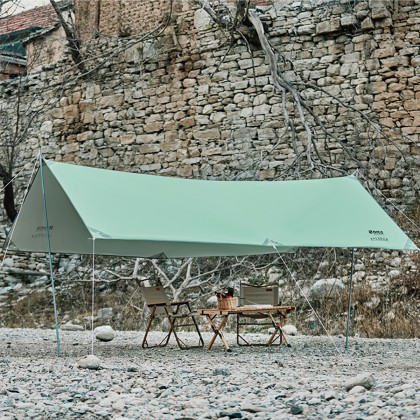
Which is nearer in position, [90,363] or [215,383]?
[215,383]

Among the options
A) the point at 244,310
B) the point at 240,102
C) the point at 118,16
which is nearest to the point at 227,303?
the point at 244,310

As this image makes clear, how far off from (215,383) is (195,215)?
2570 millimetres

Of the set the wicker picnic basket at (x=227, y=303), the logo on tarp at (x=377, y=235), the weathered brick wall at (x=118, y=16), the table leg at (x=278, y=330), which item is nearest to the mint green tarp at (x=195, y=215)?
the logo on tarp at (x=377, y=235)

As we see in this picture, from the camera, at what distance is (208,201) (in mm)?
8578

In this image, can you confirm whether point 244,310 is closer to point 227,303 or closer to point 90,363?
point 227,303

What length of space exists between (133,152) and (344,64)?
3.90 meters

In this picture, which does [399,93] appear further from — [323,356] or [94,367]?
[94,367]

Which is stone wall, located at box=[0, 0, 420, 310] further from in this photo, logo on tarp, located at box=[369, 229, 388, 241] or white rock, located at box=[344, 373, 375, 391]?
white rock, located at box=[344, 373, 375, 391]

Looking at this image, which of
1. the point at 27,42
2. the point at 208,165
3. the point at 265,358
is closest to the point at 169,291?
the point at 208,165

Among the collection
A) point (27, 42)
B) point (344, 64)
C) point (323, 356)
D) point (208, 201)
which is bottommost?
point (323, 356)

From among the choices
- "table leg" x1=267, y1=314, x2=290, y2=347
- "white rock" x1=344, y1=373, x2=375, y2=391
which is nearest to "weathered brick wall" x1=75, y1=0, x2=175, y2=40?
"table leg" x1=267, y1=314, x2=290, y2=347

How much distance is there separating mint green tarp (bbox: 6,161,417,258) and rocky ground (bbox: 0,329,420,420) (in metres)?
0.99

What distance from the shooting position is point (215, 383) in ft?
19.1

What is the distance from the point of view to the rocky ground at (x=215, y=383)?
457cm
